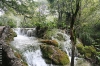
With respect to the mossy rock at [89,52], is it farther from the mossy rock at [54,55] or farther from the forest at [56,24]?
the mossy rock at [54,55]

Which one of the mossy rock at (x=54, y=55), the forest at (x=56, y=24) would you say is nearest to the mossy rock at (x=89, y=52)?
the forest at (x=56, y=24)

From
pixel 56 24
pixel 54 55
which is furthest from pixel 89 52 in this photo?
pixel 56 24

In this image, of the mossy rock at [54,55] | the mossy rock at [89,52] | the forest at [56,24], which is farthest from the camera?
the mossy rock at [89,52]

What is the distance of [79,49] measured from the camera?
490 inches

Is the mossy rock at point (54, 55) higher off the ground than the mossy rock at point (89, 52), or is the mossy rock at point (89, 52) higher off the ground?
the mossy rock at point (54, 55)

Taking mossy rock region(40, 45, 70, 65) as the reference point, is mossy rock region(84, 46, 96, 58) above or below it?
below

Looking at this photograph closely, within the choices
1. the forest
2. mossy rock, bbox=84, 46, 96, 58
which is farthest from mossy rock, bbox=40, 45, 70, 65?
mossy rock, bbox=84, 46, 96, 58

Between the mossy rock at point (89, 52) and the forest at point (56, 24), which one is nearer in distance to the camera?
the forest at point (56, 24)

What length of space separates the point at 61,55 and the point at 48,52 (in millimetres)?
997

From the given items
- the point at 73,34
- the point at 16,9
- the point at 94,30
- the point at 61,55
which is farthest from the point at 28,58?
the point at 94,30

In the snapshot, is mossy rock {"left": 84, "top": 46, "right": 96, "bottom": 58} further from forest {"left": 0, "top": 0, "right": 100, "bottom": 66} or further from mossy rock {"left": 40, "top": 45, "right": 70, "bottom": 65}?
mossy rock {"left": 40, "top": 45, "right": 70, "bottom": 65}

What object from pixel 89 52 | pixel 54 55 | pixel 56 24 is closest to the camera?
pixel 54 55

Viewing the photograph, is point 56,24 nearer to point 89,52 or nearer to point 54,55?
point 54,55

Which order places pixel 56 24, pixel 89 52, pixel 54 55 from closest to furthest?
pixel 54 55 < pixel 56 24 < pixel 89 52
